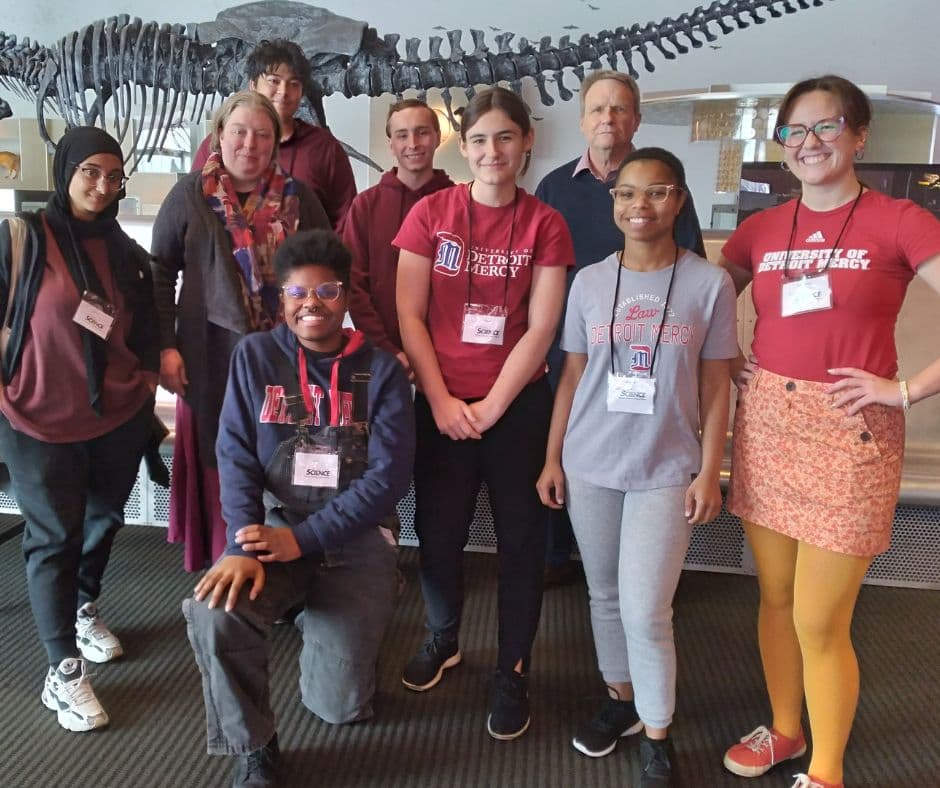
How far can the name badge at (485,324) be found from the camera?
1771mm

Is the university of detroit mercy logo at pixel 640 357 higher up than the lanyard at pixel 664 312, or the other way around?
the lanyard at pixel 664 312

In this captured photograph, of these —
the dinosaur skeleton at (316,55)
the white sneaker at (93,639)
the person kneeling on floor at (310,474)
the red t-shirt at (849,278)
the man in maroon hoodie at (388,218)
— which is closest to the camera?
the red t-shirt at (849,278)

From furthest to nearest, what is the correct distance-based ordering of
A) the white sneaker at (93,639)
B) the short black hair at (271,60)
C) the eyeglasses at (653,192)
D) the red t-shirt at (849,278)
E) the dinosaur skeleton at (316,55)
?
the dinosaur skeleton at (316,55), the short black hair at (271,60), the white sneaker at (93,639), the eyeglasses at (653,192), the red t-shirt at (849,278)

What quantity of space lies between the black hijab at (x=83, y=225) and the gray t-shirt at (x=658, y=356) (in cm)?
120

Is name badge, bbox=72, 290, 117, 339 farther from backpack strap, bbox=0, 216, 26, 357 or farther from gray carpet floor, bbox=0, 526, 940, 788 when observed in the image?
gray carpet floor, bbox=0, 526, 940, 788

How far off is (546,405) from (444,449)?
26cm

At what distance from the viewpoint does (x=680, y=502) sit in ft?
5.32

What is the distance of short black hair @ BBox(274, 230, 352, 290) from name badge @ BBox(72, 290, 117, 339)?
482 millimetres

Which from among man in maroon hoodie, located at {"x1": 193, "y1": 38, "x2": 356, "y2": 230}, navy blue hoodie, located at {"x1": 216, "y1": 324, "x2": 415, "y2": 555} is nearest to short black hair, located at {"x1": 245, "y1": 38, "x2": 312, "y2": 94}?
man in maroon hoodie, located at {"x1": 193, "y1": 38, "x2": 356, "y2": 230}

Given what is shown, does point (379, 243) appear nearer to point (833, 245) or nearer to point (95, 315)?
point (95, 315)

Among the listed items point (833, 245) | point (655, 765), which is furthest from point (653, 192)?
point (655, 765)

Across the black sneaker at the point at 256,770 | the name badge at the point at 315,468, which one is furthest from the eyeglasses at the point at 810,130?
the black sneaker at the point at 256,770

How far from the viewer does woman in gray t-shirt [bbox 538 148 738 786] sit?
1609 mm

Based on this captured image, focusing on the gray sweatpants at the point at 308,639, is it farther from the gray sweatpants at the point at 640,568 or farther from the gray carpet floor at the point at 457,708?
the gray sweatpants at the point at 640,568
